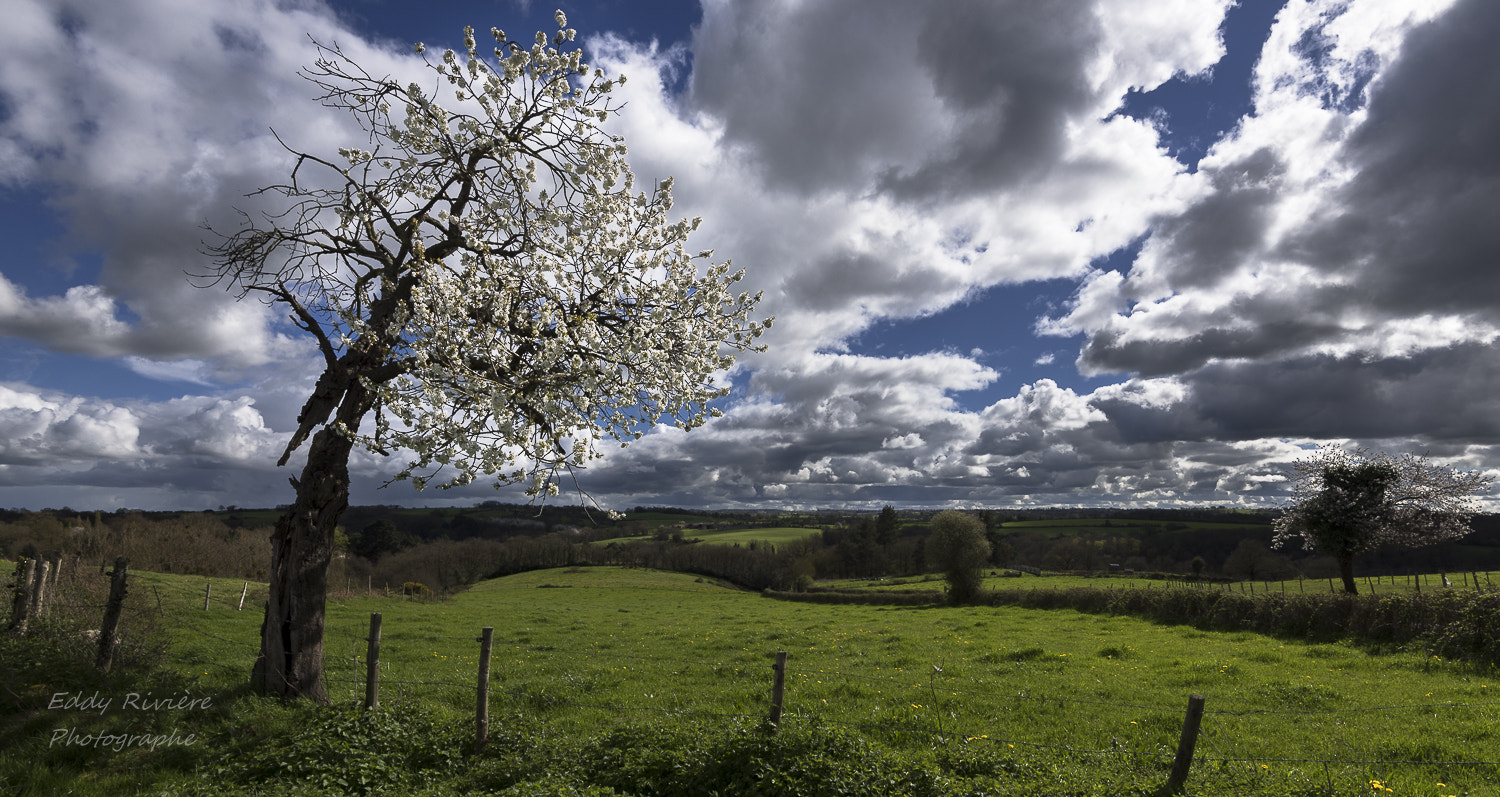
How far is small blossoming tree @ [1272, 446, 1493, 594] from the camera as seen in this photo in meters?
26.6

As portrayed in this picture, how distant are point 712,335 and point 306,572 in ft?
26.9

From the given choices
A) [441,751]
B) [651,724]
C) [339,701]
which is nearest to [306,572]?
[339,701]

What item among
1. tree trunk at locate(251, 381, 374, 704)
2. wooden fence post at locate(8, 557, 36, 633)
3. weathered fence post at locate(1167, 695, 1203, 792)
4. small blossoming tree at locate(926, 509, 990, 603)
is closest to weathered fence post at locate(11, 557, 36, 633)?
wooden fence post at locate(8, 557, 36, 633)

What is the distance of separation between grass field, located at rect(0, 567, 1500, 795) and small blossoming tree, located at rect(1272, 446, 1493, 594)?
34.7 feet

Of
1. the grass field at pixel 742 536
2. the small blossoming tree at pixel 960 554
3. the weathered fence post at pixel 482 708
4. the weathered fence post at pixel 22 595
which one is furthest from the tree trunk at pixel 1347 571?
the grass field at pixel 742 536

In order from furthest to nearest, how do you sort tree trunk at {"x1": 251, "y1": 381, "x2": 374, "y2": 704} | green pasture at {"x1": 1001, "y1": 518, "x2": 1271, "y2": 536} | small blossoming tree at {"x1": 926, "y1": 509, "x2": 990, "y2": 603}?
green pasture at {"x1": 1001, "y1": 518, "x2": 1271, "y2": 536}
small blossoming tree at {"x1": 926, "y1": 509, "x2": 990, "y2": 603}
tree trunk at {"x1": 251, "y1": 381, "x2": 374, "y2": 704}

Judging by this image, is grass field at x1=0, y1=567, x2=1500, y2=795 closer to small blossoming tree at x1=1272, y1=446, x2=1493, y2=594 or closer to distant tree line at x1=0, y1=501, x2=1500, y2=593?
small blossoming tree at x1=1272, y1=446, x2=1493, y2=594

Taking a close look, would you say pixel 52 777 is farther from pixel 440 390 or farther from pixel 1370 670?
pixel 1370 670

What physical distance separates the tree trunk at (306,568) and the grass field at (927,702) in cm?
64

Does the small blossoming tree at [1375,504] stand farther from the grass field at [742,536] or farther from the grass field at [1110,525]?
the grass field at [742,536]

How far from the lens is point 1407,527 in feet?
89.6

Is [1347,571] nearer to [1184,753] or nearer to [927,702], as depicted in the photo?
[927,702]

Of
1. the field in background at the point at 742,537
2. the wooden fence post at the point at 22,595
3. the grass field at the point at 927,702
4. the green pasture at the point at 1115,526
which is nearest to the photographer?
the grass field at the point at 927,702

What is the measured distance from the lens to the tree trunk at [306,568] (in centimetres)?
1088
